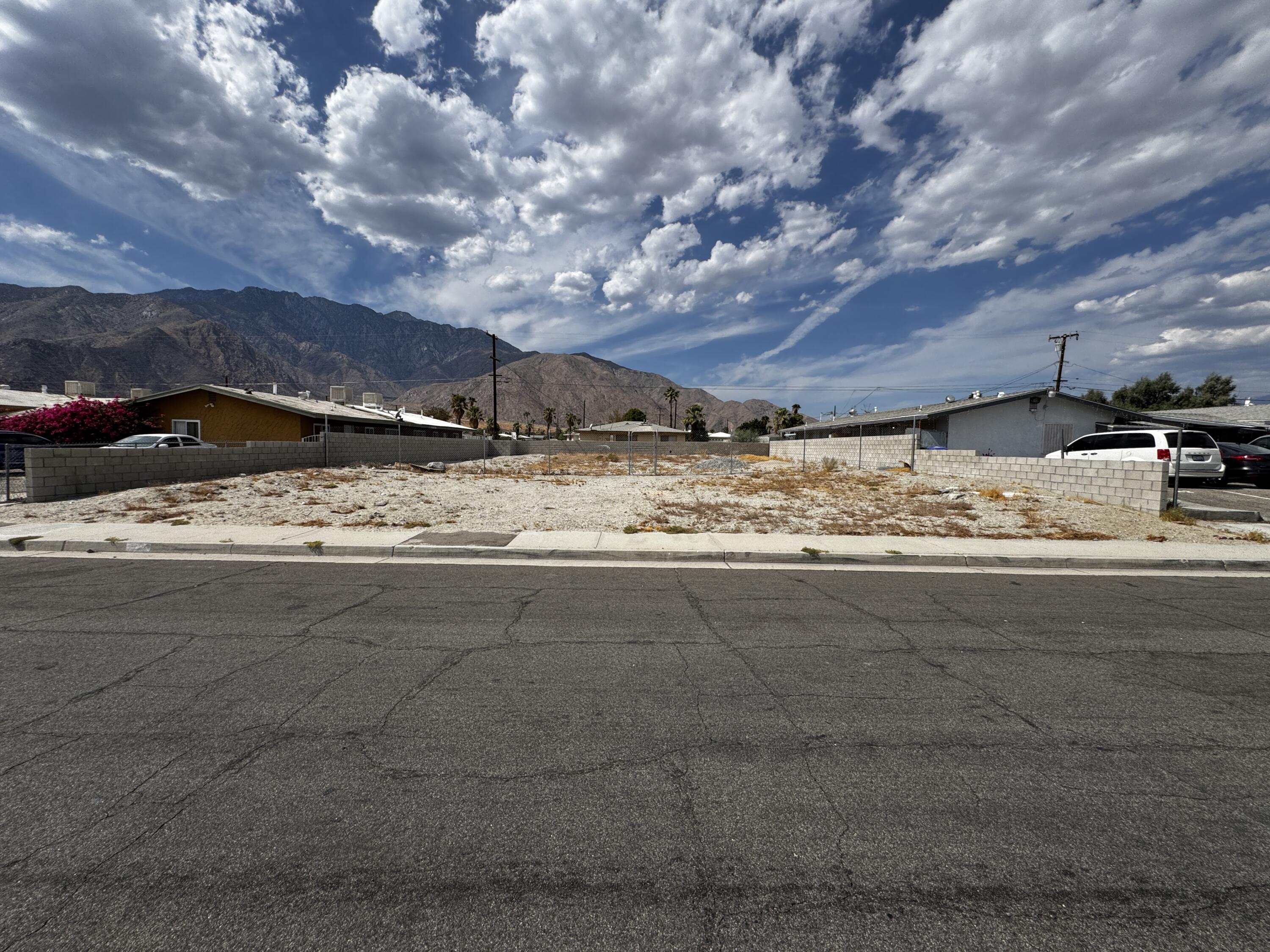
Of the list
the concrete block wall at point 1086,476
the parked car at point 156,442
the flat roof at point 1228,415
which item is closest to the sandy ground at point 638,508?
the concrete block wall at point 1086,476

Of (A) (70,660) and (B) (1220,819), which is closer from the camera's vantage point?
(B) (1220,819)

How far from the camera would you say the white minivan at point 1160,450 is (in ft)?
52.0

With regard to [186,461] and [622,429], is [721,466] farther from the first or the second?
[622,429]

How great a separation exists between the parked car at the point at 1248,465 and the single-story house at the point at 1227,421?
36.1 feet

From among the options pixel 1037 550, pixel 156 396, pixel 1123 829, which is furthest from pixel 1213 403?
pixel 156 396

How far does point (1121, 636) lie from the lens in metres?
5.48

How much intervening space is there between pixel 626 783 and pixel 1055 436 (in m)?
36.8

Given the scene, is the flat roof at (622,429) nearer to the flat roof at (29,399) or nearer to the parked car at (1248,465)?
the flat roof at (29,399)

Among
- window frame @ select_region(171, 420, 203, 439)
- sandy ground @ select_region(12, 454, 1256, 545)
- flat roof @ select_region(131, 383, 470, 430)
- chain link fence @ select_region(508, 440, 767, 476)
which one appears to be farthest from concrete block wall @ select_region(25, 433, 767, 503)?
window frame @ select_region(171, 420, 203, 439)

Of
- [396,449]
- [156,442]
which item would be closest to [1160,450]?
[396,449]

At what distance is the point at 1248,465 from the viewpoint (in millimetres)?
18531

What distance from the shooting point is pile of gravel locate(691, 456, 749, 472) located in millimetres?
26906

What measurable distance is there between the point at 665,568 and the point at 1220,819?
618 centimetres

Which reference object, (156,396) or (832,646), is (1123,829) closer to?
(832,646)
